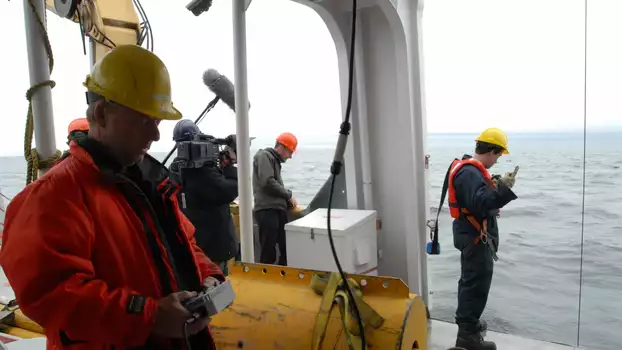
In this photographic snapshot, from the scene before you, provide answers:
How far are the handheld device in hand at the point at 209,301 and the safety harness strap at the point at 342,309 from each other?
627mm

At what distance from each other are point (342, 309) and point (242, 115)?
4.06 ft

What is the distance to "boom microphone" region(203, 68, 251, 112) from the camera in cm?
336

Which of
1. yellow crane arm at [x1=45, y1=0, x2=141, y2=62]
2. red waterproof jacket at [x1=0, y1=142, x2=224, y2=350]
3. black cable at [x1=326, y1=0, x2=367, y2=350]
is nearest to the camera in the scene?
red waterproof jacket at [x1=0, y1=142, x2=224, y2=350]

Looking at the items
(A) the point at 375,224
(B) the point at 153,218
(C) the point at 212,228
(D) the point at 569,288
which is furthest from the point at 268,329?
(D) the point at 569,288

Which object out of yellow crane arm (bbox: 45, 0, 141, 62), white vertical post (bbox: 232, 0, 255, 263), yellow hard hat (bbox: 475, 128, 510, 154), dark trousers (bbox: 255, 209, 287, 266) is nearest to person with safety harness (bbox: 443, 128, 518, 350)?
yellow hard hat (bbox: 475, 128, 510, 154)

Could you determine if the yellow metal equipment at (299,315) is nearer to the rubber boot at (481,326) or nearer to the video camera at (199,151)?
the video camera at (199,151)

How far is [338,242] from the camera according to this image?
351 centimetres

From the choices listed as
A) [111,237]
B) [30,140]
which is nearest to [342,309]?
[111,237]

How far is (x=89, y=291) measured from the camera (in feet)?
3.28

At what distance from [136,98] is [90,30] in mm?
1506

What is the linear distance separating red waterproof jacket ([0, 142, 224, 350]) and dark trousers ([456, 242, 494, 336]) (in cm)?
247

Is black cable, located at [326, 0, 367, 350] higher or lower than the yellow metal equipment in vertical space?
higher

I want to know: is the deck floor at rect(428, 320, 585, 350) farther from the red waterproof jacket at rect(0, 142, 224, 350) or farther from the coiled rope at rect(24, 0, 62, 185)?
the coiled rope at rect(24, 0, 62, 185)

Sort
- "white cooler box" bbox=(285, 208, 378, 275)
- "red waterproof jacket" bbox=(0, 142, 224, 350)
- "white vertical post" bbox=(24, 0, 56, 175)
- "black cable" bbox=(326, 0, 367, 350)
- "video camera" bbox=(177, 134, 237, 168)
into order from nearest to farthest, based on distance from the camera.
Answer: "red waterproof jacket" bbox=(0, 142, 224, 350) < "black cable" bbox=(326, 0, 367, 350) < "white vertical post" bbox=(24, 0, 56, 175) < "video camera" bbox=(177, 134, 237, 168) < "white cooler box" bbox=(285, 208, 378, 275)
